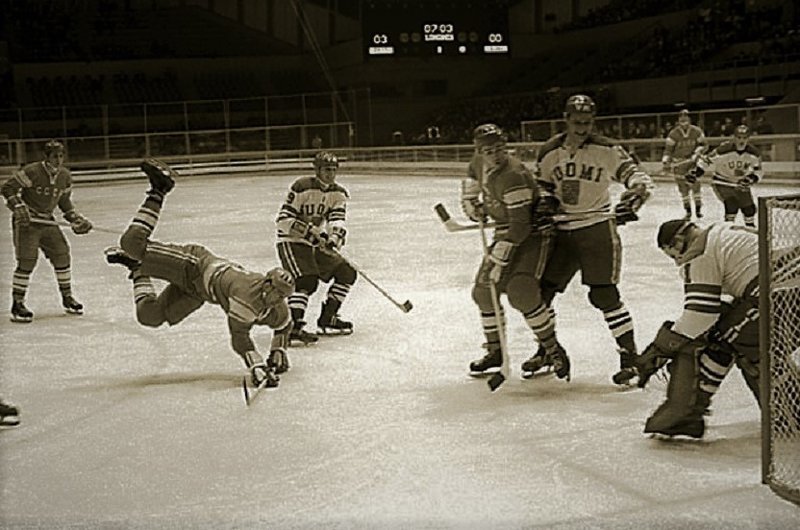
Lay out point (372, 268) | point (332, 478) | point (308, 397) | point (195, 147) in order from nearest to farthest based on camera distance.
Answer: point (332, 478) < point (308, 397) < point (372, 268) < point (195, 147)

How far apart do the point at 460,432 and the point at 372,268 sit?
20.0 feet

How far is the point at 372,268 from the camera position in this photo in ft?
37.2

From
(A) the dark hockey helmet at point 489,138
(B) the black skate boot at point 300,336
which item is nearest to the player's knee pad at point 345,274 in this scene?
(B) the black skate boot at point 300,336

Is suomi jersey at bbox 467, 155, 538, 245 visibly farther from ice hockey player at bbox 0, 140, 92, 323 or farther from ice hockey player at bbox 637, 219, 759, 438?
ice hockey player at bbox 0, 140, 92, 323

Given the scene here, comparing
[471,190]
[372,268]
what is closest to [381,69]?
[372,268]

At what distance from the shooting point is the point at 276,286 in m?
6.11

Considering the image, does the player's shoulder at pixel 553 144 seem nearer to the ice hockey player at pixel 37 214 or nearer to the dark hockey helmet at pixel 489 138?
the dark hockey helmet at pixel 489 138

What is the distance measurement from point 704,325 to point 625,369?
4.67 feet

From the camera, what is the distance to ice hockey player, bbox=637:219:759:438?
4.75 metres

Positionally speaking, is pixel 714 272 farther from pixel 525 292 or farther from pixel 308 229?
pixel 308 229

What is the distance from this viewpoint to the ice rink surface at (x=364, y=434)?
418cm

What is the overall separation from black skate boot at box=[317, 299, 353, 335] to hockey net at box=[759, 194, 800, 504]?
11.7ft

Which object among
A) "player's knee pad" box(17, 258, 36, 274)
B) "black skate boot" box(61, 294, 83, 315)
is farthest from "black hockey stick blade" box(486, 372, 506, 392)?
"player's knee pad" box(17, 258, 36, 274)

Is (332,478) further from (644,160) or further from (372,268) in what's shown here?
(644,160)
